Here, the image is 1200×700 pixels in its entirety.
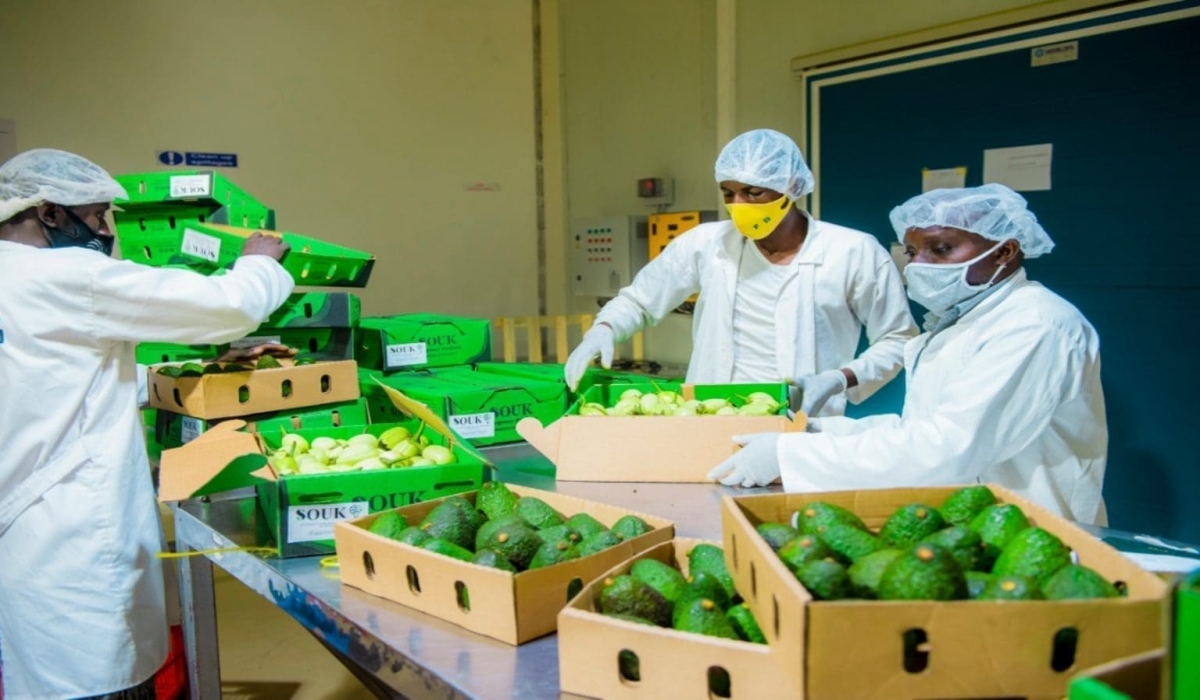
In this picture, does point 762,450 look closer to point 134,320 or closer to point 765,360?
point 765,360

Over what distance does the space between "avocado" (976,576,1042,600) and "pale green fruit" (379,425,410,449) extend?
50.7 inches

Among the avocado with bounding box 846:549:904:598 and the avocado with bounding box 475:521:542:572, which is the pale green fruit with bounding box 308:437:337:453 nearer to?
the avocado with bounding box 475:521:542:572

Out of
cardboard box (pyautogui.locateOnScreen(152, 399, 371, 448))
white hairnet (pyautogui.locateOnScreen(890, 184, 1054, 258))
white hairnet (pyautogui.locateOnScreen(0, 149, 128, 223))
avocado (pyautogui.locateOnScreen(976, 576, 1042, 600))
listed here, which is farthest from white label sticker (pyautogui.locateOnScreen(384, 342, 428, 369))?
avocado (pyautogui.locateOnScreen(976, 576, 1042, 600))

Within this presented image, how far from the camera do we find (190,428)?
2.31 metres

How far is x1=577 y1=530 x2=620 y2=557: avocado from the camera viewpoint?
136 cm

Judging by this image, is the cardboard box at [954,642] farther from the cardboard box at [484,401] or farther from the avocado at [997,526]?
the cardboard box at [484,401]

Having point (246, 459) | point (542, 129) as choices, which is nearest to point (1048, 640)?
point (246, 459)

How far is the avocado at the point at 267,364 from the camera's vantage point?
238 cm

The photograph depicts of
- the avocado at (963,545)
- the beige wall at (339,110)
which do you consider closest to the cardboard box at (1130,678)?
the avocado at (963,545)

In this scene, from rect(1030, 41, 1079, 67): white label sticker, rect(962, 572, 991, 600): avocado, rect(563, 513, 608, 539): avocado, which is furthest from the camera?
rect(1030, 41, 1079, 67): white label sticker

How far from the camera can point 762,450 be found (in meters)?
1.88

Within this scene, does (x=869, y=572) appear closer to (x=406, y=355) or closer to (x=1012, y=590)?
(x=1012, y=590)

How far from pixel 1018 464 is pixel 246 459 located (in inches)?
57.5

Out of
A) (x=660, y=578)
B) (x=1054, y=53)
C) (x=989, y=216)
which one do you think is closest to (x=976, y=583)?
(x=660, y=578)
